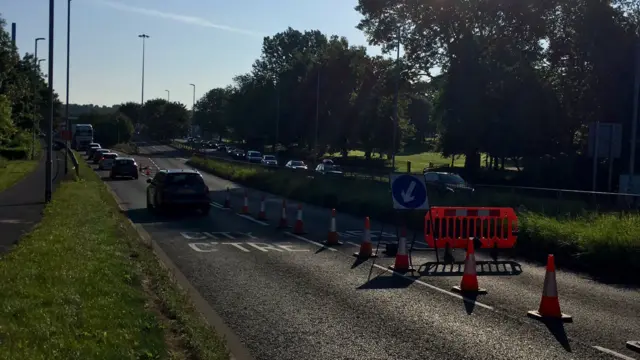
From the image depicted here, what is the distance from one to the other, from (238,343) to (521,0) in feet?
158

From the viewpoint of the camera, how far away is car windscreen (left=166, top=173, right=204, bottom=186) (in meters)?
26.8

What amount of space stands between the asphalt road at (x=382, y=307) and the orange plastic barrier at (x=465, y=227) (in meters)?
0.54

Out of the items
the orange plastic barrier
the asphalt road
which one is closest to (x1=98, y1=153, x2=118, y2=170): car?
the asphalt road

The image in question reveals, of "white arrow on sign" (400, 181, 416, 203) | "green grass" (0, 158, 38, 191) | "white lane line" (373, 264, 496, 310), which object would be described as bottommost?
"green grass" (0, 158, 38, 191)

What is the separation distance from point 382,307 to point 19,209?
16.7 meters

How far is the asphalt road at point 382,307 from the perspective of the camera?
8586 millimetres

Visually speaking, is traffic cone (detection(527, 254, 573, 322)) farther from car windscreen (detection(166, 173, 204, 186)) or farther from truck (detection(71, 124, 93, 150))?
truck (detection(71, 124, 93, 150))

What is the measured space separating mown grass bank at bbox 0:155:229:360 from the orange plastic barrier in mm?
5487

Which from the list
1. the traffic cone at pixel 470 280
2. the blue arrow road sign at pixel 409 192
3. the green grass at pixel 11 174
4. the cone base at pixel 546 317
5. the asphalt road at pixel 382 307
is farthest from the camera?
the green grass at pixel 11 174

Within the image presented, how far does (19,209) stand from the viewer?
24359 millimetres

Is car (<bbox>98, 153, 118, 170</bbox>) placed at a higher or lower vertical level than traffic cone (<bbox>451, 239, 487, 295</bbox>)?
lower

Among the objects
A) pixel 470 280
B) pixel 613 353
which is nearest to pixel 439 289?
pixel 470 280

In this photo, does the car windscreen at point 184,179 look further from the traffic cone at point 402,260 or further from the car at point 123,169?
the car at point 123,169

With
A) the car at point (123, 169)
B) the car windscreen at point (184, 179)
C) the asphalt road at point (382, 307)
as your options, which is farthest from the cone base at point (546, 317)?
the car at point (123, 169)
